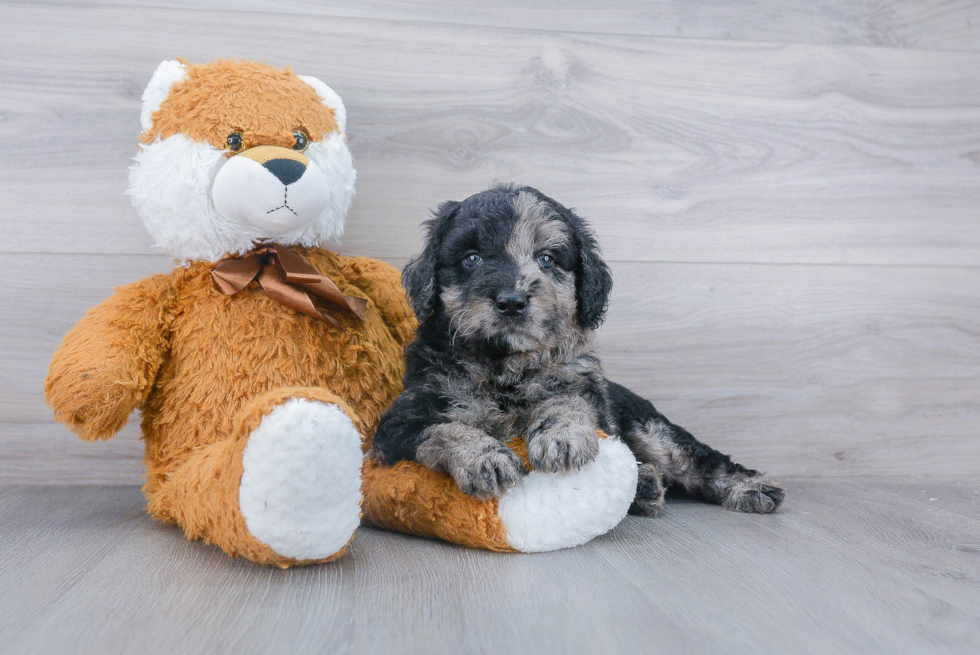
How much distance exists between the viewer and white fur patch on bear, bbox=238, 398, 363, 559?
1.24 meters

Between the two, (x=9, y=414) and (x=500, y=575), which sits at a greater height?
(x=500, y=575)

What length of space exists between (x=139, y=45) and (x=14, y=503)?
1353 millimetres

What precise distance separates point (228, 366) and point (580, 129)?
1318 millimetres

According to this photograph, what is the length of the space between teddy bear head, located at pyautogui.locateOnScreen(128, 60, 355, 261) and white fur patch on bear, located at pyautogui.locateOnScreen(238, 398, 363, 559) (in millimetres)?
603

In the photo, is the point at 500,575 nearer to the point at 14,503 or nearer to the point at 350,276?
the point at 350,276

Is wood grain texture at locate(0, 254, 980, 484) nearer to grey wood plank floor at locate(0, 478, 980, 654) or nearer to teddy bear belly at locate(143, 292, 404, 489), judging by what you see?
grey wood plank floor at locate(0, 478, 980, 654)

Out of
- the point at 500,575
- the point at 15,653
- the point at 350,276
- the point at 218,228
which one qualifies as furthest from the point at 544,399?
the point at 15,653

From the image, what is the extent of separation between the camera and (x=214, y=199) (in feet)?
5.42

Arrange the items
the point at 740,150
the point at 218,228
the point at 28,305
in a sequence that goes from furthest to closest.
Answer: the point at 740,150, the point at 28,305, the point at 218,228

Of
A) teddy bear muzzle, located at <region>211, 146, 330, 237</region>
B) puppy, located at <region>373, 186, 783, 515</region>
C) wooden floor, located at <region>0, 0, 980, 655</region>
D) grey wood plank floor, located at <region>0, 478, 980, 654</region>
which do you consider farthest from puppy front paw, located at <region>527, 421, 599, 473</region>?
teddy bear muzzle, located at <region>211, 146, 330, 237</region>

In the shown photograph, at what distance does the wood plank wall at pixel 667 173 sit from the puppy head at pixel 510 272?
55 centimetres

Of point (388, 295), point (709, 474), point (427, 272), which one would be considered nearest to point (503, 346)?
point (427, 272)

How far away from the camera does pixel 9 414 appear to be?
7.01 ft

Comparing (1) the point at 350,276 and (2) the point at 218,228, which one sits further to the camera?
(1) the point at 350,276
